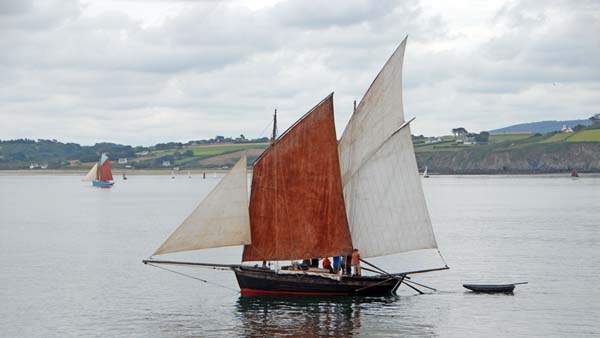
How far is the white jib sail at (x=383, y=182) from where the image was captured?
54.3 metres

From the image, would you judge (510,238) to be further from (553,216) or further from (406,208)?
(406,208)

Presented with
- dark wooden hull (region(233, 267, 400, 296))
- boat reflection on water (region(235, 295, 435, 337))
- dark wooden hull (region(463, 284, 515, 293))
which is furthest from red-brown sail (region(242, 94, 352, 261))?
dark wooden hull (region(463, 284, 515, 293))

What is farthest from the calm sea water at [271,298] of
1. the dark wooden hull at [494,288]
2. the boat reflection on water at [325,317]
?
the dark wooden hull at [494,288]

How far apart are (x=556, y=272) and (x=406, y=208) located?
1966 cm

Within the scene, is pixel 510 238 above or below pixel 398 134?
below

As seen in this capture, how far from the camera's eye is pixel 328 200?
54062 millimetres

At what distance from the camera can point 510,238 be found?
318ft

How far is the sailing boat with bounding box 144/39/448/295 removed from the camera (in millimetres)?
53219

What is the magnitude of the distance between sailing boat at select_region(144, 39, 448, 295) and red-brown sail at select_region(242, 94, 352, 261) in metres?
0.06

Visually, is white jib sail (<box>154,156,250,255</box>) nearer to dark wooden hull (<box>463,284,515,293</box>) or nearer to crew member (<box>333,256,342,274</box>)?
crew member (<box>333,256,342,274</box>)

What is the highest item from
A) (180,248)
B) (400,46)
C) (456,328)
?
(400,46)

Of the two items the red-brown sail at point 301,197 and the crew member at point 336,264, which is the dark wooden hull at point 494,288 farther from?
the red-brown sail at point 301,197

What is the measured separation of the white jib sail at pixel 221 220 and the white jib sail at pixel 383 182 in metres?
6.89

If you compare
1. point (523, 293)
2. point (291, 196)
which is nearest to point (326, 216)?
point (291, 196)
